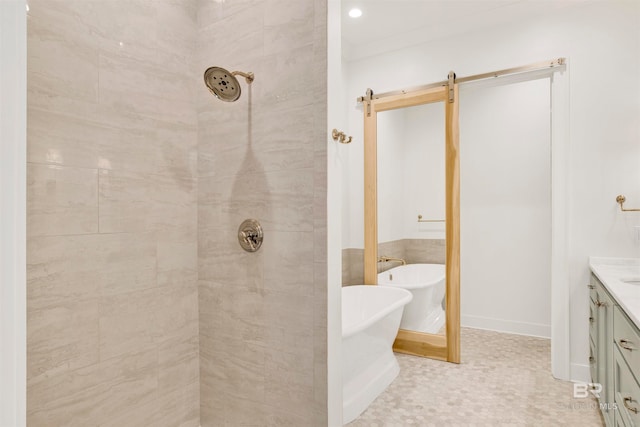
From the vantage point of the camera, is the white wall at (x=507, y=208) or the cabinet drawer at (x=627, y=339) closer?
the cabinet drawer at (x=627, y=339)

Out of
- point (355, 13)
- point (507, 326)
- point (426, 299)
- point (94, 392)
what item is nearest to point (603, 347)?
point (426, 299)

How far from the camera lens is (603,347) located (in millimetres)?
1919

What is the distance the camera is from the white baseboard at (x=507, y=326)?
11.7ft

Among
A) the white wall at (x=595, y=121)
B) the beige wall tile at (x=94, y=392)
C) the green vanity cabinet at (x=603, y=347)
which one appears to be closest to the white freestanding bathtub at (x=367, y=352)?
the beige wall tile at (x=94, y=392)

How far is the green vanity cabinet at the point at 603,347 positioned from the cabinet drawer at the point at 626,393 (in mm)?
116

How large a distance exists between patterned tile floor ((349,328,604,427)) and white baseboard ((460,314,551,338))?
1.47 ft

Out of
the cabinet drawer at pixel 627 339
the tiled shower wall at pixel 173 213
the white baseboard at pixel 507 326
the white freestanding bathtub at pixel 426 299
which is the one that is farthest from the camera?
the white baseboard at pixel 507 326

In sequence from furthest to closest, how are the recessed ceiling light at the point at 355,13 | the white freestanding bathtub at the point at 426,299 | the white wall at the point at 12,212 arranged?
the white freestanding bathtub at the point at 426,299 → the recessed ceiling light at the point at 355,13 → the white wall at the point at 12,212

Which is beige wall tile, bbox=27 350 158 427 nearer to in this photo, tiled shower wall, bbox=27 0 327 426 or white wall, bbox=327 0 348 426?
tiled shower wall, bbox=27 0 327 426

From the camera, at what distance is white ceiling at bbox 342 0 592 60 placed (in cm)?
274

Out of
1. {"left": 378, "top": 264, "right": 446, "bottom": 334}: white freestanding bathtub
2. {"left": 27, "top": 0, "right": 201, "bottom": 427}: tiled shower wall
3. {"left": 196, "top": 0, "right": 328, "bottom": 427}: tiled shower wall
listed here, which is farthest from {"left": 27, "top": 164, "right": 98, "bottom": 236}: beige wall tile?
{"left": 378, "top": 264, "right": 446, "bottom": 334}: white freestanding bathtub

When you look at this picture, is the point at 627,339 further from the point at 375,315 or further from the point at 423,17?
the point at 423,17

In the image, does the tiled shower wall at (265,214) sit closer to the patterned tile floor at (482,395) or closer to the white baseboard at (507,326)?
the patterned tile floor at (482,395)

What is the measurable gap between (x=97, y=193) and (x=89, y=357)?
68 cm
